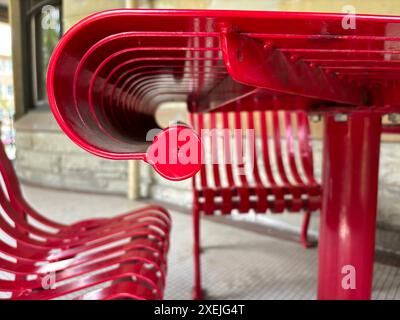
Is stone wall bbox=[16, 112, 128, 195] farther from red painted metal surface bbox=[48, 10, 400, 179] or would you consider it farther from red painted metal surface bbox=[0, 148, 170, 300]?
red painted metal surface bbox=[48, 10, 400, 179]

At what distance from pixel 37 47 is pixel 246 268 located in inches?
173

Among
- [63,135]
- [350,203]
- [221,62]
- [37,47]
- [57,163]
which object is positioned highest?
[37,47]

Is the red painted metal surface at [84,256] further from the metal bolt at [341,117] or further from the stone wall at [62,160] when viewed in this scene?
the stone wall at [62,160]

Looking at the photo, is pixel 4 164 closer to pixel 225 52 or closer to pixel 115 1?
pixel 225 52

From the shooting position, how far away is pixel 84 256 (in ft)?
3.61

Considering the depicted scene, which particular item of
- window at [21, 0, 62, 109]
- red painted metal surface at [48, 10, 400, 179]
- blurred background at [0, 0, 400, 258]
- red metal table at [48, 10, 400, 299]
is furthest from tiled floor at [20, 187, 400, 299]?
window at [21, 0, 62, 109]

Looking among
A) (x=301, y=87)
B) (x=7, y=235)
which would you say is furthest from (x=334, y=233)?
(x=7, y=235)

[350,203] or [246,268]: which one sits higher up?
[350,203]

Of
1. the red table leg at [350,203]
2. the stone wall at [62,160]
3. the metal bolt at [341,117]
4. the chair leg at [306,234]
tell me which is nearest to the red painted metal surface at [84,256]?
the red table leg at [350,203]

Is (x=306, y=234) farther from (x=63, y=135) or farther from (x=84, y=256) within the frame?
(x=63, y=135)

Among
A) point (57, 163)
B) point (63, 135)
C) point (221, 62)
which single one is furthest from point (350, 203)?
point (57, 163)

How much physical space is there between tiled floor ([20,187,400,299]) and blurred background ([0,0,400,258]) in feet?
1.04

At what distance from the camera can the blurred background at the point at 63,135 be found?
222cm

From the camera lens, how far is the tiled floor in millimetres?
1759
